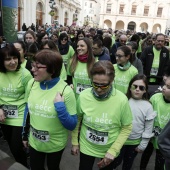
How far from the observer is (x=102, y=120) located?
1886 millimetres

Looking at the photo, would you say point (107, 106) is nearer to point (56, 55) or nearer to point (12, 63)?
point (56, 55)

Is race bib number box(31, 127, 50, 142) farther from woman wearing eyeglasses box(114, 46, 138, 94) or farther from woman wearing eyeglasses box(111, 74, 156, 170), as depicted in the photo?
woman wearing eyeglasses box(114, 46, 138, 94)

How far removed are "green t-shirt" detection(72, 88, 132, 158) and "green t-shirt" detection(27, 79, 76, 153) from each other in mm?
144

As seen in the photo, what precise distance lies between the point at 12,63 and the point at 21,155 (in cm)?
116

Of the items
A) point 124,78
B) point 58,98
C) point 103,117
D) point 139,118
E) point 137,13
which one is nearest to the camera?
point 58,98

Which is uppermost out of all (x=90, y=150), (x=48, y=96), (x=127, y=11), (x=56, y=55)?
(x=127, y=11)

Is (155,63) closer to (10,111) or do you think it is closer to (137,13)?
(10,111)

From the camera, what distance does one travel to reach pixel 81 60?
10.9ft

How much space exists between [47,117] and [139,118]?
3.70 ft

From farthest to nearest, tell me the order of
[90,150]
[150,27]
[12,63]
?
[150,27]
[12,63]
[90,150]

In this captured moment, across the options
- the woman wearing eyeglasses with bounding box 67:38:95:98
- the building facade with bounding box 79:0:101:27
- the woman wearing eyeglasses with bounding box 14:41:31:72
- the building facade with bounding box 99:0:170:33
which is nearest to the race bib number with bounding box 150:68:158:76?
the woman wearing eyeglasses with bounding box 67:38:95:98

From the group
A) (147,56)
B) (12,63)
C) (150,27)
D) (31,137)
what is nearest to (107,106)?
(31,137)

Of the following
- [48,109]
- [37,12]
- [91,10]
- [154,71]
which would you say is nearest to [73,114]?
[48,109]

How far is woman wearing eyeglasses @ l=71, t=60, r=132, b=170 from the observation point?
1822mm
